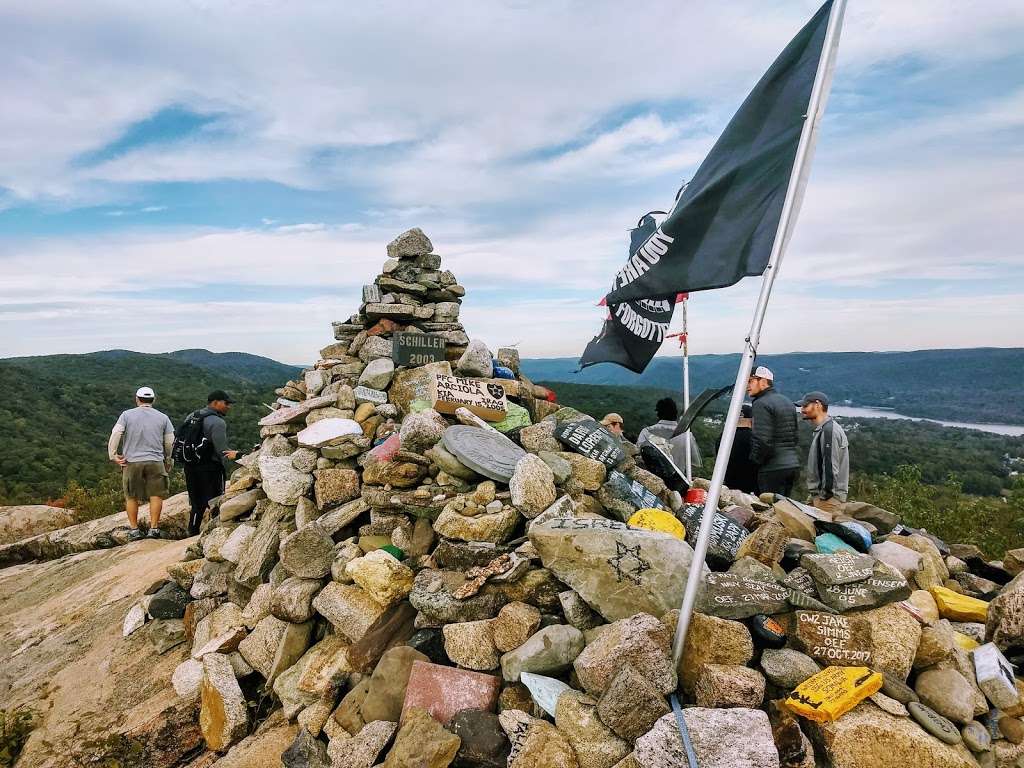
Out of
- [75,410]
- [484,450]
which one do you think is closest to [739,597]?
[484,450]

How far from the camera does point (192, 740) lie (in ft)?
20.6

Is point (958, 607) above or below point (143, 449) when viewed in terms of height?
below

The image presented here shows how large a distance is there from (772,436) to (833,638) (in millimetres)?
4345

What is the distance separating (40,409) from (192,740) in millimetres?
66453

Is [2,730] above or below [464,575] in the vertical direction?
below

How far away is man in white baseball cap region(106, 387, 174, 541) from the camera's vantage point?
1116cm

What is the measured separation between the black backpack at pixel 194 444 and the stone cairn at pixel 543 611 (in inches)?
79.8

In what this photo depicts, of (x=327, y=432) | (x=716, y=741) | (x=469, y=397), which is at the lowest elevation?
(x=716, y=741)

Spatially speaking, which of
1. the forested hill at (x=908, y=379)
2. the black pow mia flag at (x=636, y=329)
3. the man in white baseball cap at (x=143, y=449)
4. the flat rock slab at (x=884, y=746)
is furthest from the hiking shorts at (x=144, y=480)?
the forested hill at (x=908, y=379)

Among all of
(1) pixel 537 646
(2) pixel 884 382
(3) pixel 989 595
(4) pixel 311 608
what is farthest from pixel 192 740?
(2) pixel 884 382

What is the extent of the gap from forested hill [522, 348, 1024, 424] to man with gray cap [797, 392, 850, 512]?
9159cm

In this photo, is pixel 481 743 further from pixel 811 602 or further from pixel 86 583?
pixel 86 583

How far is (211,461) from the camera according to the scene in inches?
423

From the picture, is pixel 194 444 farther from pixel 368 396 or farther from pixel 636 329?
pixel 636 329
